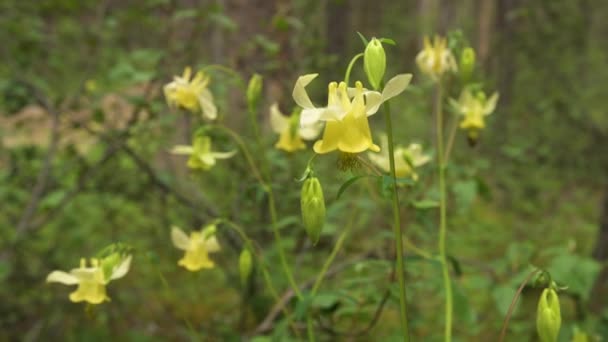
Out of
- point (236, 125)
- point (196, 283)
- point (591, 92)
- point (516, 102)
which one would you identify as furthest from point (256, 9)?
point (591, 92)

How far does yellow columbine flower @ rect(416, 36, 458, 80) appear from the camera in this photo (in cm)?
126

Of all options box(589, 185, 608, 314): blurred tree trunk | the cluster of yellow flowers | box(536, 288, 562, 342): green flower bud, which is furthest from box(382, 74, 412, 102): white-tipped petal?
box(589, 185, 608, 314): blurred tree trunk

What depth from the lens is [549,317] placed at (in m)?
0.83

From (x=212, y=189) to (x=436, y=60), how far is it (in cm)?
175

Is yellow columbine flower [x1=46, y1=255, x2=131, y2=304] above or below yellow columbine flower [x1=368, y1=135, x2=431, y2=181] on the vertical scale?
below

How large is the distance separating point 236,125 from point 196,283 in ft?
3.19

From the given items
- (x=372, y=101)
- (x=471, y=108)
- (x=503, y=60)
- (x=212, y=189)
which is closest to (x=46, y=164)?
(x=212, y=189)

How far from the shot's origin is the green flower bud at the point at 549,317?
827mm

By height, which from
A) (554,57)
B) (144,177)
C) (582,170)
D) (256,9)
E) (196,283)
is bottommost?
(196,283)

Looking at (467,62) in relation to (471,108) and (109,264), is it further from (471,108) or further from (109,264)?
(109,264)

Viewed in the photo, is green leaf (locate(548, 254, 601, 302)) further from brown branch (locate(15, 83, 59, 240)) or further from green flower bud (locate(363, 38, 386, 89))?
brown branch (locate(15, 83, 59, 240))

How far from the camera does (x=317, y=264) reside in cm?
288

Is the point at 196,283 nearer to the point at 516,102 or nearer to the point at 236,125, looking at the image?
the point at 236,125

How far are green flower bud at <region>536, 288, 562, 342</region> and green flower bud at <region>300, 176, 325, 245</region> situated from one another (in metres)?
0.34
